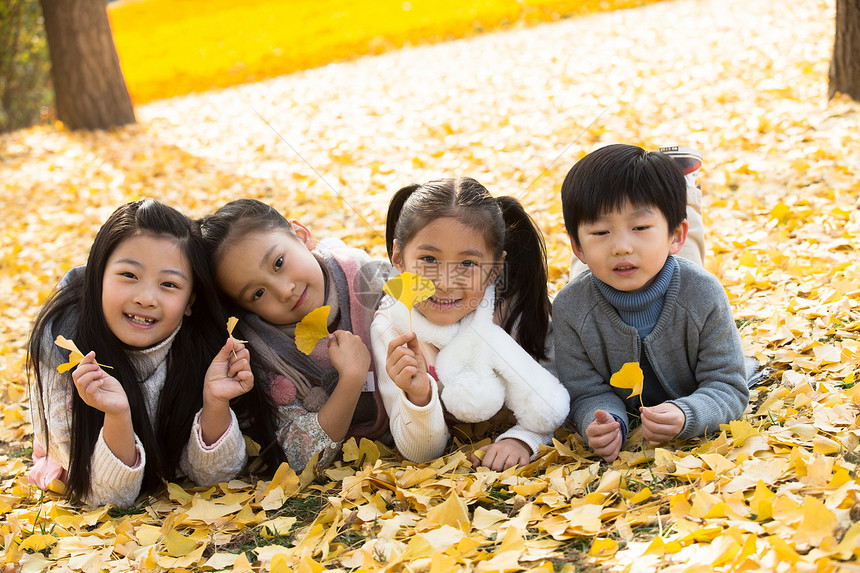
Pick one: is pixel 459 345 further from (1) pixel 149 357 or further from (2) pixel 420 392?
(1) pixel 149 357

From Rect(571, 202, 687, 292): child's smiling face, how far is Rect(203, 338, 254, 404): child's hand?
3.38 feet

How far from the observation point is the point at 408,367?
2045mm

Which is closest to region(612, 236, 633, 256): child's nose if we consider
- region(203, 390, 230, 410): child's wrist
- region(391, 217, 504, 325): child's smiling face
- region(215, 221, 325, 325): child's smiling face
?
region(391, 217, 504, 325): child's smiling face

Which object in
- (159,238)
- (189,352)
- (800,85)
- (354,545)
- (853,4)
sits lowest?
(354,545)

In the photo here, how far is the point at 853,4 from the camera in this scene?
187 inches

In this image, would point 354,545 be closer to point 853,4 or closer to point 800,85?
point 853,4

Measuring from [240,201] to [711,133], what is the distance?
12.5 feet

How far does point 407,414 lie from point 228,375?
54cm

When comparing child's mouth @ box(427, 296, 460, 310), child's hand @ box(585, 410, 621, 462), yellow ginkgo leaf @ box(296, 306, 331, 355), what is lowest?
child's hand @ box(585, 410, 621, 462)

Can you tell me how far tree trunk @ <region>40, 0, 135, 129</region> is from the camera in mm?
7562

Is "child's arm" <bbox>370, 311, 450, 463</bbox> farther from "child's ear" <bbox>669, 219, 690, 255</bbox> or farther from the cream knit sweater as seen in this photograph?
"child's ear" <bbox>669, 219, 690, 255</bbox>

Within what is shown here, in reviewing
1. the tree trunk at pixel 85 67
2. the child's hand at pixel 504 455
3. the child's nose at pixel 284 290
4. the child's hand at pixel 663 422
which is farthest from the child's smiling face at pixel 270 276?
the tree trunk at pixel 85 67

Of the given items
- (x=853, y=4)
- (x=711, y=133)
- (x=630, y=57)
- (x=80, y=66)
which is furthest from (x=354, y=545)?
(x=80, y=66)

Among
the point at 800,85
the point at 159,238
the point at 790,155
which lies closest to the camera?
the point at 159,238
